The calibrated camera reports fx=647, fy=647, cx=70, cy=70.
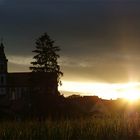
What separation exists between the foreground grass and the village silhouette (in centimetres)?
680

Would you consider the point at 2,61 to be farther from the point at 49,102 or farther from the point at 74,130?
the point at 74,130

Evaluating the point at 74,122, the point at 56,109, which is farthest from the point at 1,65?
the point at 74,122

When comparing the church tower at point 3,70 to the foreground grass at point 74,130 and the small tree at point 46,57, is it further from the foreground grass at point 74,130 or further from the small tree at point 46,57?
the foreground grass at point 74,130

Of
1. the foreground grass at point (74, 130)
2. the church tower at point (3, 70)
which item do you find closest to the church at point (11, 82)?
the church tower at point (3, 70)

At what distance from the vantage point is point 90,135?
1654 inches

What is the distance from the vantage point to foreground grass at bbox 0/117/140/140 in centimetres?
4106

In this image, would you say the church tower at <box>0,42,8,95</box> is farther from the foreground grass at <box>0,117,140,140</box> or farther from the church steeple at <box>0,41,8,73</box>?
the foreground grass at <box>0,117,140,140</box>

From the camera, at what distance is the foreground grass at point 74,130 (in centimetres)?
4106

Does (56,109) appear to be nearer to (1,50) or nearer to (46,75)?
(46,75)

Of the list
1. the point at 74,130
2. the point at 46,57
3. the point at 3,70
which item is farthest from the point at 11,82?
the point at 74,130

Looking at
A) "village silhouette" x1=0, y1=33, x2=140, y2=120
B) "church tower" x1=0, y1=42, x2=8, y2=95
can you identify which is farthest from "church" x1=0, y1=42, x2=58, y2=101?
"village silhouette" x1=0, y1=33, x2=140, y2=120

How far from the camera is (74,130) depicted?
42.6 meters

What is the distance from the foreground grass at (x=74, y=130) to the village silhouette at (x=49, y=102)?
A: 6.80 m

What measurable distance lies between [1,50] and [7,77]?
24.7ft
